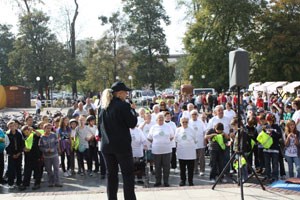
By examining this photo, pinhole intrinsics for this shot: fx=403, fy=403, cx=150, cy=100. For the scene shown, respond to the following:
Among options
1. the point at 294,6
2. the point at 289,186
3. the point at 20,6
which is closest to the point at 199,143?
the point at 289,186

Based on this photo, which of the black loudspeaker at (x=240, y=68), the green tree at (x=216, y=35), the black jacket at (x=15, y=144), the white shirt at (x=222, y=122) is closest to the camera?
the black loudspeaker at (x=240, y=68)

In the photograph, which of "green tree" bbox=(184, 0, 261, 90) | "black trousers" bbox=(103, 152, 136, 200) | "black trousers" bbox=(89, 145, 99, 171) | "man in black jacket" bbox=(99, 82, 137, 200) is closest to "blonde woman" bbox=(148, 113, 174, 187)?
"black trousers" bbox=(89, 145, 99, 171)

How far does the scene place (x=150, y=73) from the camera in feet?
155

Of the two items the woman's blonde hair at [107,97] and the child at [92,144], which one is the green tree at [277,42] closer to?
the child at [92,144]

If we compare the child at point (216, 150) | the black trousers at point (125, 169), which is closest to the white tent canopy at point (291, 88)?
the child at point (216, 150)

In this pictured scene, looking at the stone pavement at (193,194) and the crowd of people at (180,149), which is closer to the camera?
the stone pavement at (193,194)

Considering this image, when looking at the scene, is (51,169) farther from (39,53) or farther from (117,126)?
(39,53)

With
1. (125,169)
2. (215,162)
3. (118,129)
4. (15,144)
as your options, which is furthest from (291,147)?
(15,144)

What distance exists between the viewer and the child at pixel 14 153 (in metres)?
9.46

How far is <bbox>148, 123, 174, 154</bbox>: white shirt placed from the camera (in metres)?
9.14

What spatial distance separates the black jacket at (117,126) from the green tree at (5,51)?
176 feet

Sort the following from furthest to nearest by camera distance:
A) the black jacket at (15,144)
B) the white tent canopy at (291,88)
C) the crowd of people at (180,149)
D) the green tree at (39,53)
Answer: the green tree at (39,53), the white tent canopy at (291,88), the black jacket at (15,144), the crowd of people at (180,149)

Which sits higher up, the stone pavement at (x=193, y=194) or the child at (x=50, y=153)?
the child at (x=50, y=153)

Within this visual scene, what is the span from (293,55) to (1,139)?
40.7 m
